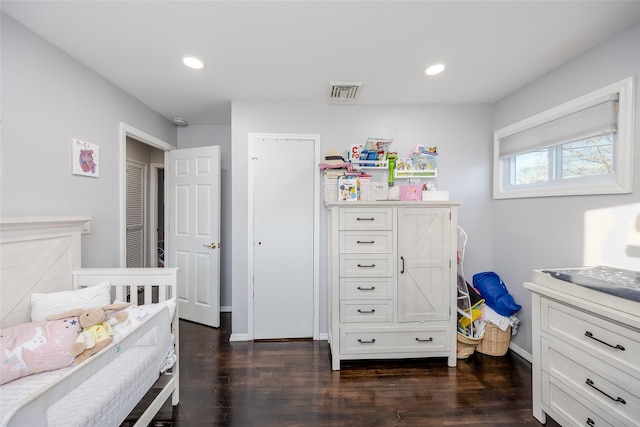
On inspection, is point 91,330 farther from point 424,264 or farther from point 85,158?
point 424,264

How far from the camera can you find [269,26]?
1.48 m

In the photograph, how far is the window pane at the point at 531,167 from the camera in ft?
7.05

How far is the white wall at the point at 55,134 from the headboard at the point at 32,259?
0.17 meters

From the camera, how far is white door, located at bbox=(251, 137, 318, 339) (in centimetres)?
252

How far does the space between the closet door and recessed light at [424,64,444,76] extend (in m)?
3.76

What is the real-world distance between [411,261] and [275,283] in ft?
4.41

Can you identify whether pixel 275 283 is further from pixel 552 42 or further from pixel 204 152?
pixel 552 42

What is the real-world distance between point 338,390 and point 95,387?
1450 mm

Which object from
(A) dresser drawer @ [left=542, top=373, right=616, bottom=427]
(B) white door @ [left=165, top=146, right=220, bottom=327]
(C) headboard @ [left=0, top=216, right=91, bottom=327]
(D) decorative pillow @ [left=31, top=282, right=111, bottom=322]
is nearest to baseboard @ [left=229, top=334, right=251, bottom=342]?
(B) white door @ [left=165, top=146, right=220, bottom=327]

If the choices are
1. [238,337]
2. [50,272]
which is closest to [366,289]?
[238,337]

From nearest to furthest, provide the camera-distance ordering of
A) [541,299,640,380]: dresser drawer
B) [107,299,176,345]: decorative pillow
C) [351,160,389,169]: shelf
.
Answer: [541,299,640,380]: dresser drawer → [107,299,176,345]: decorative pillow → [351,160,389,169]: shelf

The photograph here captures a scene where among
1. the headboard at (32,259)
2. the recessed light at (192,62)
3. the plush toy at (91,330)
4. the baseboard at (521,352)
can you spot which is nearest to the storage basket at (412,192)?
the baseboard at (521,352)

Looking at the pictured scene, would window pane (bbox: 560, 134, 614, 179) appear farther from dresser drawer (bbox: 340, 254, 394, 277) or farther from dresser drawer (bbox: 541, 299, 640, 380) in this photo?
dresser drawer (bbox: 340, 254, 394, 277)

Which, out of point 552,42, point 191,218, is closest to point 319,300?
point 191,218
